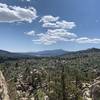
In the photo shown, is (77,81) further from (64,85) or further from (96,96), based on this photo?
(96,96)

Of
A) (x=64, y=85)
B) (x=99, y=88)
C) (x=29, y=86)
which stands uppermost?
(x=99, y=88)

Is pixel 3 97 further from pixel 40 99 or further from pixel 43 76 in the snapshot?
pixel 43 76

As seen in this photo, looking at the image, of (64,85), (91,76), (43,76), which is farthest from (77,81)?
(43,76)

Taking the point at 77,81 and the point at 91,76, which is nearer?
the point at 77,81

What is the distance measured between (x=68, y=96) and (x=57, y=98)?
407 centimetres

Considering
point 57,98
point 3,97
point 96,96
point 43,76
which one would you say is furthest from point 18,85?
point 3,97

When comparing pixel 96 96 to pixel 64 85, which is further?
pixel 64 85

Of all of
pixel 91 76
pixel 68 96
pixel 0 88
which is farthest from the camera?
pixel 91 76

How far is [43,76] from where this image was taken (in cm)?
17112

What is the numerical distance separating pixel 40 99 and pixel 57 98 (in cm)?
1908

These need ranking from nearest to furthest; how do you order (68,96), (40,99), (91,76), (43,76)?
(68,96)
(40,99)
(91,76)
(43,76)

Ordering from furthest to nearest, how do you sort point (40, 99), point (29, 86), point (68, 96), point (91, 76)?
point (29, 86) < point (91, 76) < point (40, 99) < point (68, 96)

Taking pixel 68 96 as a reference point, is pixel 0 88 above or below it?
above

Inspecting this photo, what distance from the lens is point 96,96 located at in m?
35.2
